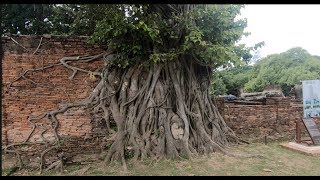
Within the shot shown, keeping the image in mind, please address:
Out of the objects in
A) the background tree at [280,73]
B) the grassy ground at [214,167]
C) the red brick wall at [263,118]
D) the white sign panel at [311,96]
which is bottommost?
the grassy ground at [214,167]

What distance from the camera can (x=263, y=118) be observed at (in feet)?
28.7

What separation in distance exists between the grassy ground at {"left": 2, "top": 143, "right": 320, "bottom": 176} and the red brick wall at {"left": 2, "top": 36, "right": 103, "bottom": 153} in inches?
38.8

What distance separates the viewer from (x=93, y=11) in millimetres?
6652

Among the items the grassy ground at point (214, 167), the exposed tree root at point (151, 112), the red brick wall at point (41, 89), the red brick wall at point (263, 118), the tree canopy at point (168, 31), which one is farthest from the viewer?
the red brick wall at point (263, 118)

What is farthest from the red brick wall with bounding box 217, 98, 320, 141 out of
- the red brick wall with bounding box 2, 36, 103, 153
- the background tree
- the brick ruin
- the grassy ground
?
the background tree

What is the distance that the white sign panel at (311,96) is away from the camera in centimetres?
780

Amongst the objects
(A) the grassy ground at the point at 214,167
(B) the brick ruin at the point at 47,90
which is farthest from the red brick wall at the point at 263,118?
(B) the brick ruin at the point at 47,90

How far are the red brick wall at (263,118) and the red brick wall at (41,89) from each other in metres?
3.57

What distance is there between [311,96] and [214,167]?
139 inches

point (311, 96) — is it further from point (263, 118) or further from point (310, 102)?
point (263, 118)

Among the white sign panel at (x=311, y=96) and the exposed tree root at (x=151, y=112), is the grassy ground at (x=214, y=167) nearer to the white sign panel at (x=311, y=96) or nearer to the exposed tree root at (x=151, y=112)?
the exposed tree root at (x=151, y=112)

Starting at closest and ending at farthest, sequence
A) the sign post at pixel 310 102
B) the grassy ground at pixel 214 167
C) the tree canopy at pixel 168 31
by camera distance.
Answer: the grassy ground at pixel 214 167, the tree canopy at pixel 168 31, the sign post at pixel 310 102

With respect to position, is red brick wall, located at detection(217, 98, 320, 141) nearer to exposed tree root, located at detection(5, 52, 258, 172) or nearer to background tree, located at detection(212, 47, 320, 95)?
exposed tree root, located at detection(5, 52, 258, 172)

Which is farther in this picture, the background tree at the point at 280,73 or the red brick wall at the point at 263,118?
the background tree at the point at 280,73
